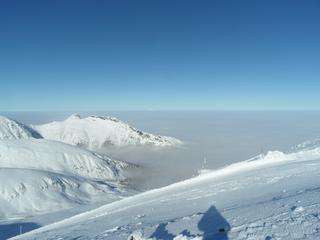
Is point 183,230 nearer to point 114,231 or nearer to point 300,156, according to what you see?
point 114,231

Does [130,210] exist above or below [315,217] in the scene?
below

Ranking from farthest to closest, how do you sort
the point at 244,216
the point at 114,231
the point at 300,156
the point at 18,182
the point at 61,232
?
the point at 18,182 < the point at 300,156 < the point at 61,232 < the point at 114,231 < the point at 244,216

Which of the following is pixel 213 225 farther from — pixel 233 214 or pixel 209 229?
pixel 233 214

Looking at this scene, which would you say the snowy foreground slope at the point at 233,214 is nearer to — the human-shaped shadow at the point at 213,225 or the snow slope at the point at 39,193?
the human-shaped shadow at the point at 213,225

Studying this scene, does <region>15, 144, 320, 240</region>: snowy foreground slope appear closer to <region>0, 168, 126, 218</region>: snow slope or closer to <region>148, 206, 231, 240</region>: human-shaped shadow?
<region>148, 206, 231, 240</region>: human-shaped shadow

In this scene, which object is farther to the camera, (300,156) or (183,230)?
(300,156)

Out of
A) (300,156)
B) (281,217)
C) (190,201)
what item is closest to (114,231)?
(190,201)

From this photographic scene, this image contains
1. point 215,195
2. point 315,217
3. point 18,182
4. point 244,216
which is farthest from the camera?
point 18,182

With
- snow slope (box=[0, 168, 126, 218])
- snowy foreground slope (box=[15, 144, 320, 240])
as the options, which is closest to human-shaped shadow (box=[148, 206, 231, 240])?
snowy foreground slope (box=[15, 144, 320, 240])

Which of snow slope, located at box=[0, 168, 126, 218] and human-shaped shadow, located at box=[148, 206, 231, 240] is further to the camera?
snow slope, located at box=[0, 168, 126, 218]
